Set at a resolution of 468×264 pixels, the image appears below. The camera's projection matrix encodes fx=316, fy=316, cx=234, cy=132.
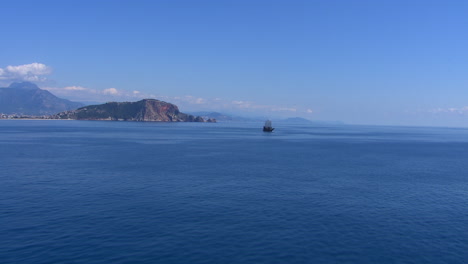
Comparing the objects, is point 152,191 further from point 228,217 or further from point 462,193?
point 462,193

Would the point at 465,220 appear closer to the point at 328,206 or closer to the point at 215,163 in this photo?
the point at 328,206

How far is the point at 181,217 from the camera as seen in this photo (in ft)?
142

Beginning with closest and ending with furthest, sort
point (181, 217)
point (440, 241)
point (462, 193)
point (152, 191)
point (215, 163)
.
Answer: point (440, 241) → point (181, 217) → point (152, 191) → point (462, 193) → point (215, 163)

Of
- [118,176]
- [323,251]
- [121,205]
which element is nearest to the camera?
[323,251]

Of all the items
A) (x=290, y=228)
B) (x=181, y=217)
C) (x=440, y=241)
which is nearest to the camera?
(x=440, y=241)

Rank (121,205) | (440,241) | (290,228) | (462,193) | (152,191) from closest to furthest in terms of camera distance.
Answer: (440,241) < (290,228) < (121,205) < (152,191) < (462,193)

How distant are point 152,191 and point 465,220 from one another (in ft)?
162

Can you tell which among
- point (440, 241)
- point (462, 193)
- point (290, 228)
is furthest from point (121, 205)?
point (462, 193)

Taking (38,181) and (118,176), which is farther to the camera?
(118,176)

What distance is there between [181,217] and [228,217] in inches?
254

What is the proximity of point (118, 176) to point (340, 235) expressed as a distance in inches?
1960

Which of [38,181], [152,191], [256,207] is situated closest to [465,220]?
[256,207]

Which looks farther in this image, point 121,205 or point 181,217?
point 121,205

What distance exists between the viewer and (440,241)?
3784 centimetres
